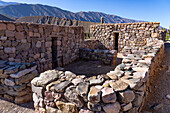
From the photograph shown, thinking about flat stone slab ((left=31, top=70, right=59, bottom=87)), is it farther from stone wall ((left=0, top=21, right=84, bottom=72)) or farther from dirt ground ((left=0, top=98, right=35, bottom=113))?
stone wall ((left=0, top=21, right=84, bottom=72))

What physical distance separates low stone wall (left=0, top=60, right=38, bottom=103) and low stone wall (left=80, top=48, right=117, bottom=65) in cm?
450

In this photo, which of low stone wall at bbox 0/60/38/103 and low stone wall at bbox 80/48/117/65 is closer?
low stone wall at bbox 0/60/38/103

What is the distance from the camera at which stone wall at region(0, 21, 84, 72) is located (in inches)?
172

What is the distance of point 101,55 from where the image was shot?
7238 mm

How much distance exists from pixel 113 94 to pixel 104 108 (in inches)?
9.8

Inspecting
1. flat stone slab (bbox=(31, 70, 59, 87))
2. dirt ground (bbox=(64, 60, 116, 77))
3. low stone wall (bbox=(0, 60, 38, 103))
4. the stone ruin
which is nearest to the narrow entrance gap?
the stone ruin

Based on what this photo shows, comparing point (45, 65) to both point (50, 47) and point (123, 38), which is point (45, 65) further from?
point (123, 38)

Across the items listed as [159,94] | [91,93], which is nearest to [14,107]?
[91,93]

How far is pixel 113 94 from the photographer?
188cm

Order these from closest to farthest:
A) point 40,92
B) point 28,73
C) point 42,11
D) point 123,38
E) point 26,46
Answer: point 40,92, point 28,73, point 26,46, point 123,38, point 42,11

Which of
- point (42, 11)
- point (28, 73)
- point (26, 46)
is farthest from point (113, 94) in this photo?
point (42, 11)

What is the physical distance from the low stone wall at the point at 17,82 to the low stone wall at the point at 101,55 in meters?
4.50

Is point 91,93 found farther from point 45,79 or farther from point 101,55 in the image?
point 101,55

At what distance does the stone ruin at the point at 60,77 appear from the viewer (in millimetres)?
1983
